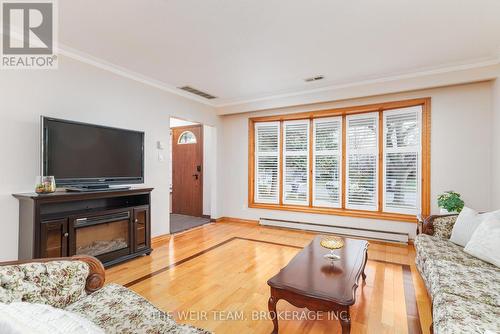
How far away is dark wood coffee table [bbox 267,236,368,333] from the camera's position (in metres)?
1.54

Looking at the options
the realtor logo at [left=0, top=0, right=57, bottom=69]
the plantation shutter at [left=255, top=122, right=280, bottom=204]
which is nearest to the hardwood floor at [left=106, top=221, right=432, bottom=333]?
the plantation shutter at [left=255, top=122, right=280, bottom=204]

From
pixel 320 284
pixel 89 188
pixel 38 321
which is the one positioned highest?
pixel 89 188

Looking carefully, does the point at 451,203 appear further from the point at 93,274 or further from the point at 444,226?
the point at 93,274

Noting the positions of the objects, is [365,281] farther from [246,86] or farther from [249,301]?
[246,86]

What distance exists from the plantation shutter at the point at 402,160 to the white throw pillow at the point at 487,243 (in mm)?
1776

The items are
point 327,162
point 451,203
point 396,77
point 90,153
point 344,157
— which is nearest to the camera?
point 90,153

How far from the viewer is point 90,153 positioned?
2.91 metres

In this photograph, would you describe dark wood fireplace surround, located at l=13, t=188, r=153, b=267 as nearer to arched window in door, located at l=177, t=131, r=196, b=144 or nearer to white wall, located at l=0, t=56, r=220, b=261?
white wall, located at l=0, t=56, r=220, b=261

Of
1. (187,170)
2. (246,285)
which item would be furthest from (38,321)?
(187,170)

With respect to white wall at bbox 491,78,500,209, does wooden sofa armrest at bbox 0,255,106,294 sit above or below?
below

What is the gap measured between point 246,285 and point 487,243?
83.9 inches

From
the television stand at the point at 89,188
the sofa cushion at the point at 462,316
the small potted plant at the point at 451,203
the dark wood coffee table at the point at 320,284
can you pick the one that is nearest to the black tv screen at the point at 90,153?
the television stand at the point at 89,188

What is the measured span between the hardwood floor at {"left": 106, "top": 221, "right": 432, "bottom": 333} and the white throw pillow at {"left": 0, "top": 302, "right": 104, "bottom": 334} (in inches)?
52.3

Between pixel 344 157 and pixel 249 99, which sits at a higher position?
pixel 249 99
